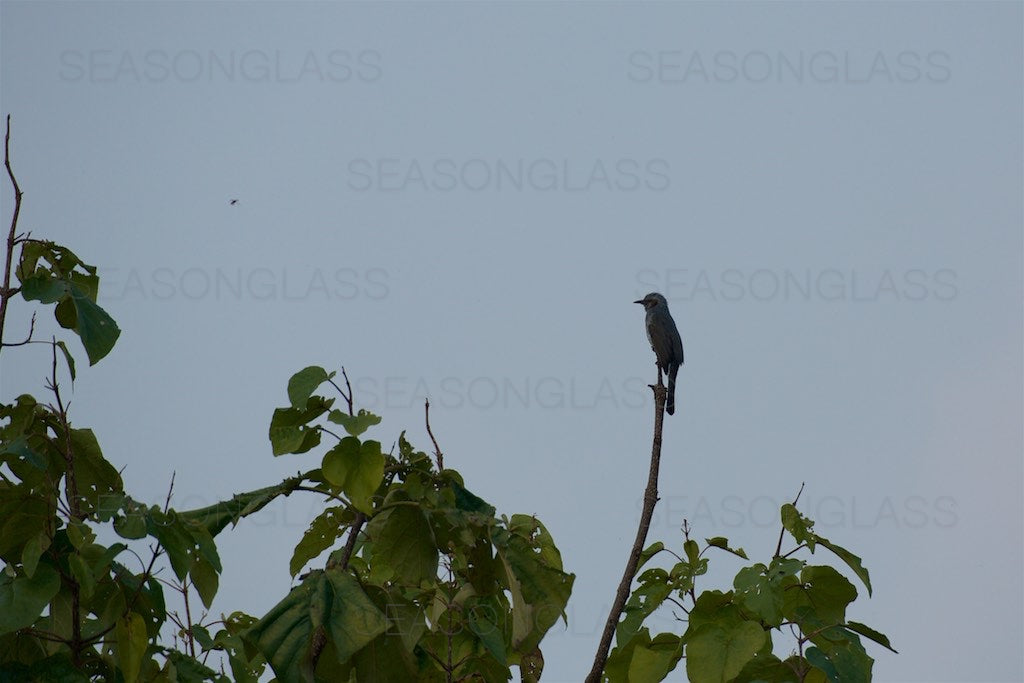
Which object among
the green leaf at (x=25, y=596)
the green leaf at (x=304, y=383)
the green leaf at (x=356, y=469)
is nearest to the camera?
the green leaf at (x=25, y=596)

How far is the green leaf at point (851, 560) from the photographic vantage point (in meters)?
3.88

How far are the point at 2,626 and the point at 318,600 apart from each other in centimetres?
96

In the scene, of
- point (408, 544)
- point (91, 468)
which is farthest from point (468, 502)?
point (91, 468)

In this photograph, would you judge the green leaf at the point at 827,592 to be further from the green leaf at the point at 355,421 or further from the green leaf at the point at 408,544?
the green leaf at the point at 355,421

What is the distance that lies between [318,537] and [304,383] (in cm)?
82

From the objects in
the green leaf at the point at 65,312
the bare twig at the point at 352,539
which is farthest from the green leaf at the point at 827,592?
the green leaf at the point at 65,312

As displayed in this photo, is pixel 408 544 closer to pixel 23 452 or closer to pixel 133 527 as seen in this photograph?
pixel 133 527

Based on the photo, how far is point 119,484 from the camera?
4199 mm

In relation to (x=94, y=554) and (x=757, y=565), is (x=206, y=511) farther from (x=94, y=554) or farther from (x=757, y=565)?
(x=757, y=565)

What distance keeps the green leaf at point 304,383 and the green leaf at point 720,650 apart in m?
1.58

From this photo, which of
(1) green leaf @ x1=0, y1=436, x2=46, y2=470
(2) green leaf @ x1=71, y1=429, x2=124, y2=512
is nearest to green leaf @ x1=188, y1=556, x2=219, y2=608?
(1) green leaf @ x1=0, y1=436, x2=46, y2=470

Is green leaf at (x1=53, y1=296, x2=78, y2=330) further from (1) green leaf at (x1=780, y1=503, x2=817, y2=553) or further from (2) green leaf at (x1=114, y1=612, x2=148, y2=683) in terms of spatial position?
(1) green leaf at (x1=780, y1=503, x2=817, y2=553)

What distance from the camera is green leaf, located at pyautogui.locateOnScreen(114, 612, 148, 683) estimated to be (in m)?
3.24

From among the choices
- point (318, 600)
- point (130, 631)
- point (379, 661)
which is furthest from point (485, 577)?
point (130, 631)
